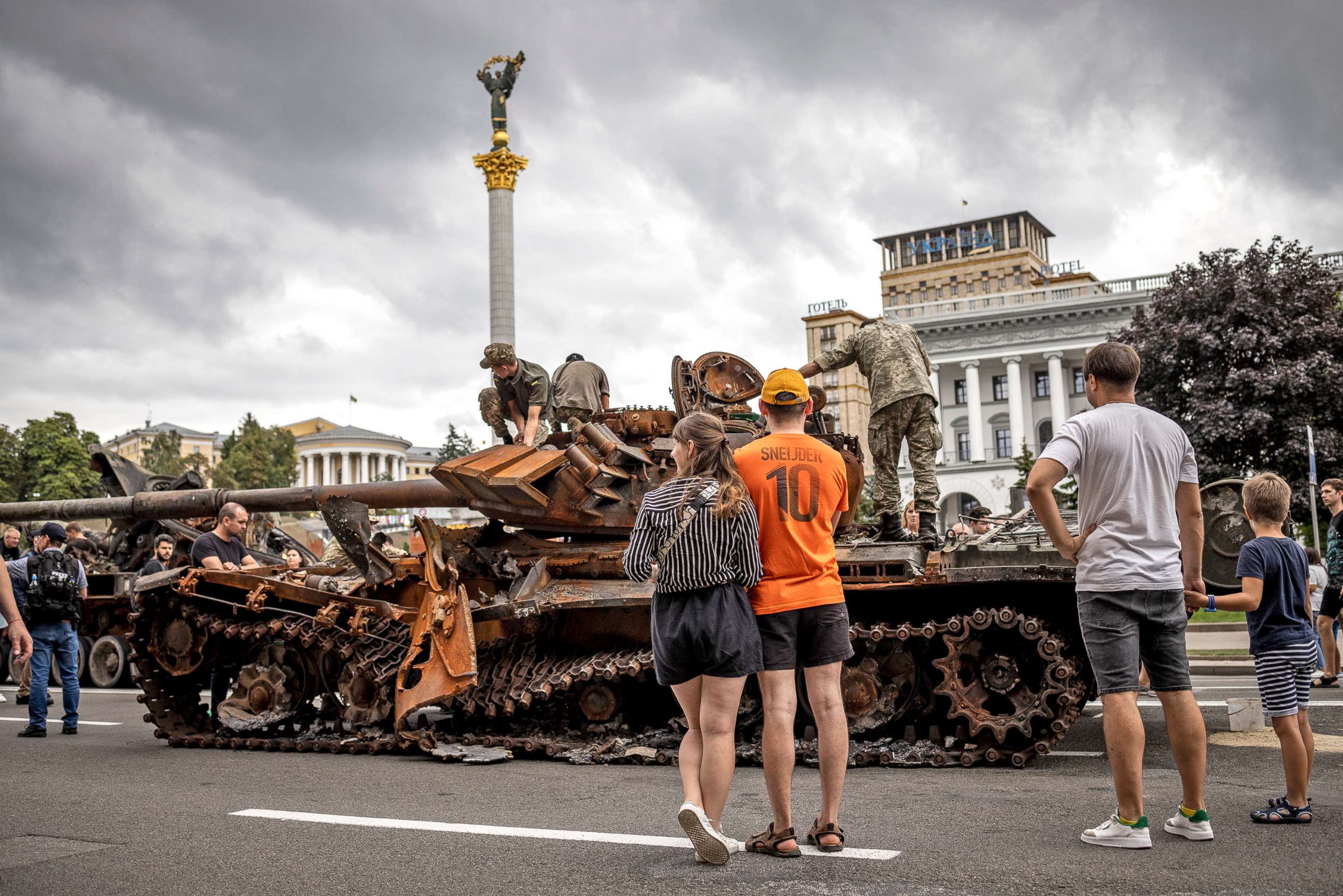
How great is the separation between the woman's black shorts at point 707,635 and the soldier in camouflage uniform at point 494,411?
5740 mm

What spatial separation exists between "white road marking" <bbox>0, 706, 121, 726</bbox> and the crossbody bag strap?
8.62 meters

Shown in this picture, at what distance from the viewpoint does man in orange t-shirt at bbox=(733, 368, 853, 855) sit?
4.90 metres

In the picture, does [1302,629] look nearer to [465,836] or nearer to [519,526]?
[465,836]

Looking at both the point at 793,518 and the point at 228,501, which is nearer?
the point at 793,518

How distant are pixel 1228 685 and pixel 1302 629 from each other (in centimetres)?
710

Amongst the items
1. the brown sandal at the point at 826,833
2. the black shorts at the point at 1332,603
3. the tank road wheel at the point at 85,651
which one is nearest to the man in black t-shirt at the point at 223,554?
the brown sandal at the point at 826,833

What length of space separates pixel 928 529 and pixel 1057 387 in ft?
196

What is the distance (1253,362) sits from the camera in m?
27.5

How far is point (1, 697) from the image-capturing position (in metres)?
13.8

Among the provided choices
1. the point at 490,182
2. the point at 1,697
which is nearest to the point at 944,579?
the point at 1,697

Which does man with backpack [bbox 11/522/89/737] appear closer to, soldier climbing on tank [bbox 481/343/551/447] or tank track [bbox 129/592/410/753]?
tank track [bbox 129/592/410/753]

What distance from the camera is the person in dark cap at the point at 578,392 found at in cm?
1049

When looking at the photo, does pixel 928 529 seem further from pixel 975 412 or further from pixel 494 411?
pixel 975 412

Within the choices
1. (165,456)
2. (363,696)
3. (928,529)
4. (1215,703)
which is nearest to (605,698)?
(363,696)
